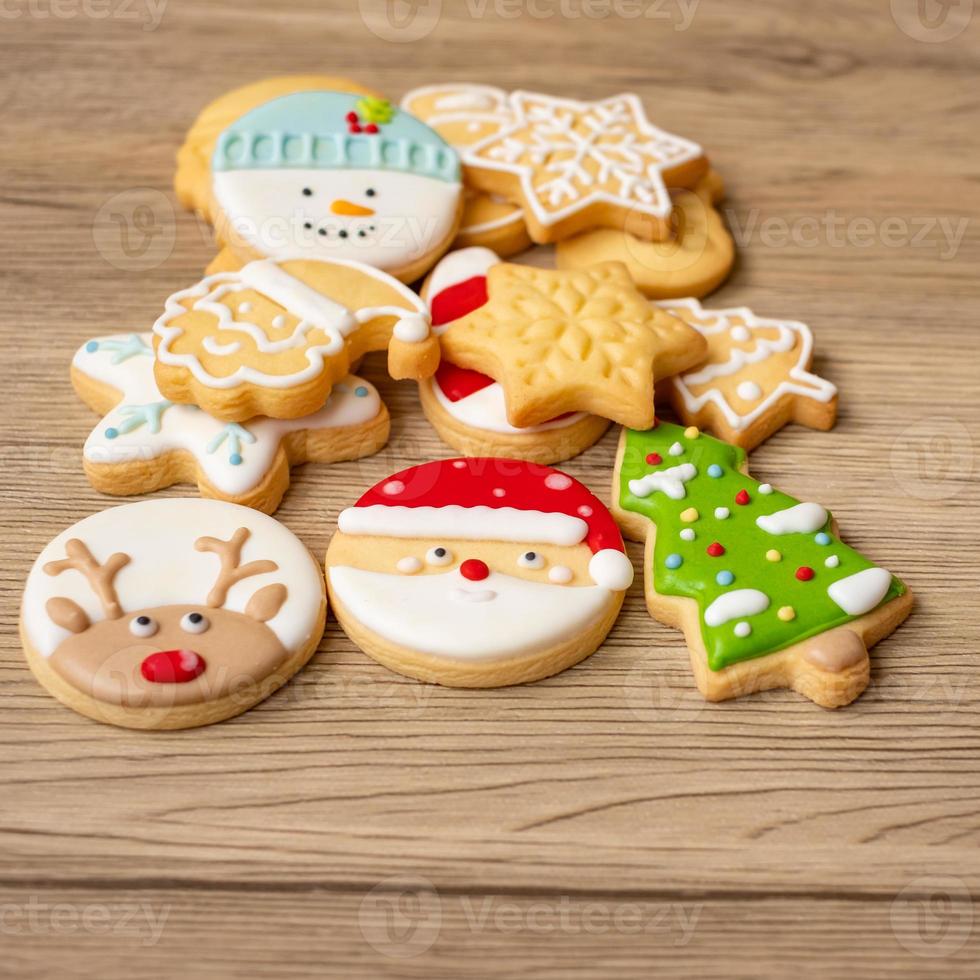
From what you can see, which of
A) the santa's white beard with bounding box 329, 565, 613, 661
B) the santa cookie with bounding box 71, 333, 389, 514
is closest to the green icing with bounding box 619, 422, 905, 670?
the santa's white beard with bounding box 329, 565, 613, 661

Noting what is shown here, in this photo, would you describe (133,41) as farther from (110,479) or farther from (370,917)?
(370,917)

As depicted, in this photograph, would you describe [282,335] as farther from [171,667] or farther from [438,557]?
[171,667]

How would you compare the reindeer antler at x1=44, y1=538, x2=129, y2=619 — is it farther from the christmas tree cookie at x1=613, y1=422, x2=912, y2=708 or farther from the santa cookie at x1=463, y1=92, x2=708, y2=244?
the santa cookie at x1=463, y1=92, x2=708, y2=244

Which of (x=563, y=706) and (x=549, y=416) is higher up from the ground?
(x=549, y=416)

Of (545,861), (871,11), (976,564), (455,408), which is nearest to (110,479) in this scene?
(455,408)

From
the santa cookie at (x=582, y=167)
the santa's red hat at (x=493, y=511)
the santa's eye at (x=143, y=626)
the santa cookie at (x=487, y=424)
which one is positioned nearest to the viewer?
the santa's eye at (x=143, y=626)

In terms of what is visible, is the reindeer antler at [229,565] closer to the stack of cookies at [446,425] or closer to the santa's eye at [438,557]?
the stack of cookies at [446,425]

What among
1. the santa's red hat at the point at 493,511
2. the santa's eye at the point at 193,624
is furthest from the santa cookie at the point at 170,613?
the santa's red hat at the point at 493,511

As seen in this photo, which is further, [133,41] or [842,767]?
[133,41]
